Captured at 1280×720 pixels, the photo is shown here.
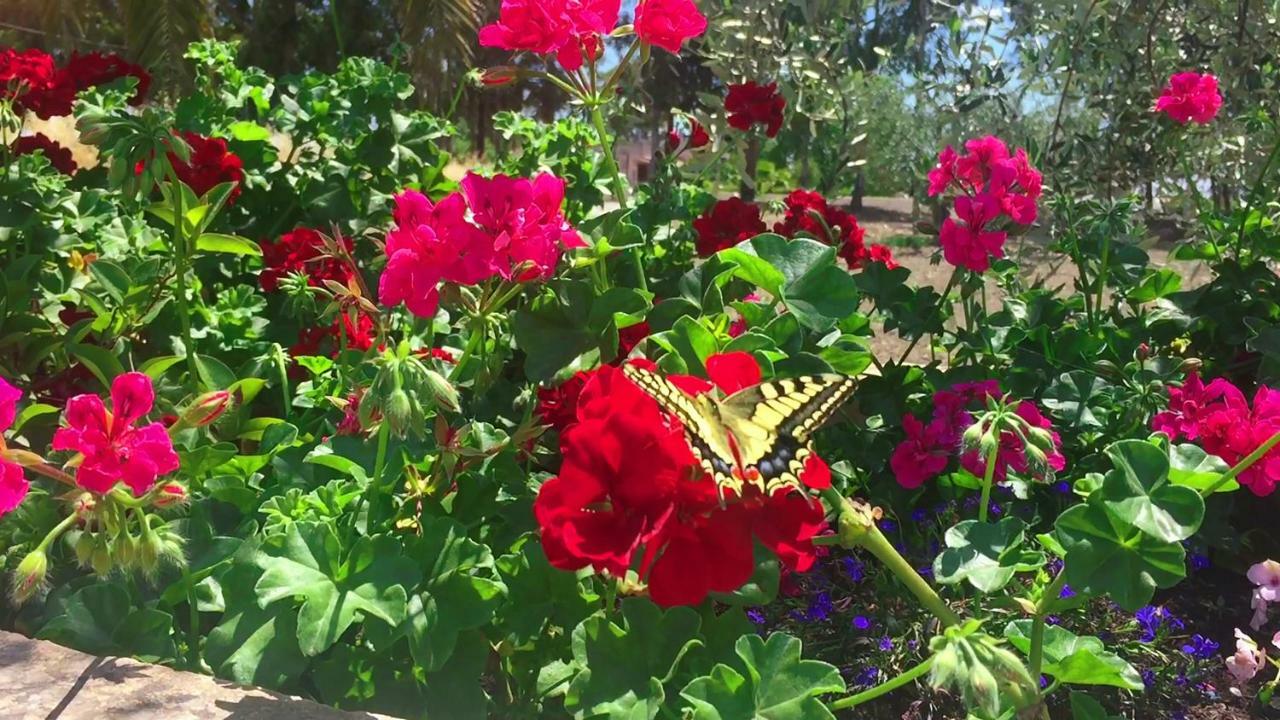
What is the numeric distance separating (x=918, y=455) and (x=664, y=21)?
Result: 83 centimetres

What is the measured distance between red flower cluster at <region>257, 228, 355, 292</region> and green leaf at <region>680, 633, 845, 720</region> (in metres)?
1.18

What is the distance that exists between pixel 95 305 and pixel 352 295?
2.47ft

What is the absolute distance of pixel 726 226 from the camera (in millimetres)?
2344

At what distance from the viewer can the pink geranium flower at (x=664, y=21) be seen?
5.02ft

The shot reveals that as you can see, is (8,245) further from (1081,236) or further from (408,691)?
(1081,236)

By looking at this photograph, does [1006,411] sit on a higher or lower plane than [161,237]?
higher

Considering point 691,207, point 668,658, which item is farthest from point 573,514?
point 691,207

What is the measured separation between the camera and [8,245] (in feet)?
8.19

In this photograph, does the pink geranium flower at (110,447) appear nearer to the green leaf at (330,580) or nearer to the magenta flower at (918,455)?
the green leaf at (330,580)

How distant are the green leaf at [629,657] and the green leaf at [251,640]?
331mm

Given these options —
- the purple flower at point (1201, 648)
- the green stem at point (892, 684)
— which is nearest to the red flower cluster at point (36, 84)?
the green stem at point (892, 684)

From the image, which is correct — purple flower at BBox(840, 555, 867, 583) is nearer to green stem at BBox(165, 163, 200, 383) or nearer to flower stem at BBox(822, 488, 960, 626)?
flower stem at BBox(822, 488, 960, 626)

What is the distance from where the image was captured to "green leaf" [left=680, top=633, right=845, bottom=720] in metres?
1.11

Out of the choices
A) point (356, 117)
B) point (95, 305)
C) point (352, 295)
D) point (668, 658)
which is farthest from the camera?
point (356, 117)
